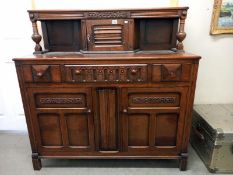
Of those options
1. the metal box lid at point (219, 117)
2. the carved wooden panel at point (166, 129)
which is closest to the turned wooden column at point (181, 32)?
the carved wooden panel at point (166, 129)

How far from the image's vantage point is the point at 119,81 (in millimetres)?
1438

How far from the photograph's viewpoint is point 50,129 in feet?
5.22

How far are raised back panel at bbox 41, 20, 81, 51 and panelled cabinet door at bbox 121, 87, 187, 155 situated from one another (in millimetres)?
685

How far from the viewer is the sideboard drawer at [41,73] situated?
141 centimetres

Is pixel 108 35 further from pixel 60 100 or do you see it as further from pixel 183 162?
pixel 183 162

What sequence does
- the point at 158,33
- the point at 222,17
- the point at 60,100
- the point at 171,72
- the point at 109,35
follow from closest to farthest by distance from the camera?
1. the point at 171,72
2. the point at 60,100
3. the point at 109,35
4. the point at 158,33
5. the point at 222,17

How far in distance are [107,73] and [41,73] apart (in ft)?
1.59

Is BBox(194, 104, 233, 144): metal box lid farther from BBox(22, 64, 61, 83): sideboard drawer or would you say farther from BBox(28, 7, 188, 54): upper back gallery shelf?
BBox(22, 64, 61, 83): sideboard drawer

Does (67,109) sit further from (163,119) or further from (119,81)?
(163,119)

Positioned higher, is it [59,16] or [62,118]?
[59,16]

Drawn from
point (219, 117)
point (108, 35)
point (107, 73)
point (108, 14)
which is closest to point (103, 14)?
point (108, 14)

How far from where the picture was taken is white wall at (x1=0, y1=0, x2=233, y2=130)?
1859mm

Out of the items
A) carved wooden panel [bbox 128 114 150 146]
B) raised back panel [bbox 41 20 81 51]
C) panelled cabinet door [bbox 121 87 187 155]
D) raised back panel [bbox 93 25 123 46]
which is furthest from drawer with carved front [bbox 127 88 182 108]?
raised back panel [bbox 41 20 81 51]

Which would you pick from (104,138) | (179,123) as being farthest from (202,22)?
(104,138)
